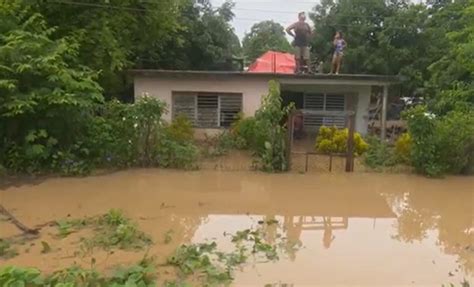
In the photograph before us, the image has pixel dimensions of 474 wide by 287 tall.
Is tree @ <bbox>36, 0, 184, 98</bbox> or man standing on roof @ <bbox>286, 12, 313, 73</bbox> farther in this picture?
man standing on roof @ <bbox>286, 12, 313, 73</bbox>

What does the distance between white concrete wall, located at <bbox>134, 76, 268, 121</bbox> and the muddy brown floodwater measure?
16.4 ft

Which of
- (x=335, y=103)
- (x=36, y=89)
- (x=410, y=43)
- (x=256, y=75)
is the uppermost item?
(x=410, y=43)

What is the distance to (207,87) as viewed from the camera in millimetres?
16547

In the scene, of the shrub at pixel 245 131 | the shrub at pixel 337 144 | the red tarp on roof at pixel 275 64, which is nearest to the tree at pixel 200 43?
the red tarp on roof at pixel 275 64

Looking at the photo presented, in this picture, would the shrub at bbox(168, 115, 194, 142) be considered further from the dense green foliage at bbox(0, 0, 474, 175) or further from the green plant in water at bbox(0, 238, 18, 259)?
the green plant in water at bbox(0, 238, 18, 259)

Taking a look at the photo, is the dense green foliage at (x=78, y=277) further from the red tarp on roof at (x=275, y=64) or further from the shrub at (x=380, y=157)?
the red tarp on roof at (x=275, y=64)

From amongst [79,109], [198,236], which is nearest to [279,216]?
[198,236]

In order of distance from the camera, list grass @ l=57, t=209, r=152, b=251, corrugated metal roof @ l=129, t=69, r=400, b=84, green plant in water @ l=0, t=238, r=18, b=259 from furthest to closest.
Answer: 1. corrugated metal roof @ l=129, t=69, r=400, b=84
2. grass @ l=57, t=209, r=152, b=251
3. green plant in water @ l=0, t=238, r=18, b=259

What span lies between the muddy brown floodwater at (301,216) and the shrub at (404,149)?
93cm

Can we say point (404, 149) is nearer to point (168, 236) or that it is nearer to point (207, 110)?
point (207, 110)

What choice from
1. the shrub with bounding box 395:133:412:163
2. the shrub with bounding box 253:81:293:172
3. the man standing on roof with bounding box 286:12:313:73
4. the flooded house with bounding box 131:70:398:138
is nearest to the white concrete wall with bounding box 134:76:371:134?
the flooded house with bounding box 131:70:398:138

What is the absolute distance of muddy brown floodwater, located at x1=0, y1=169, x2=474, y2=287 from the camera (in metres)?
6.06

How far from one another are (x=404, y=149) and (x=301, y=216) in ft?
17.5

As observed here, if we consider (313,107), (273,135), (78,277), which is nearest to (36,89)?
(273,135)
